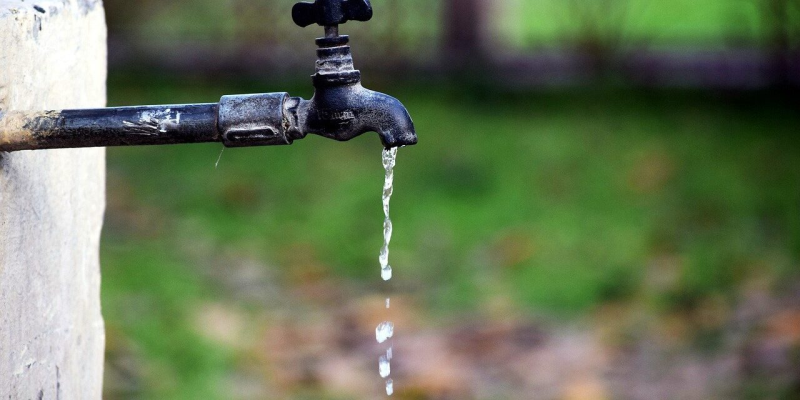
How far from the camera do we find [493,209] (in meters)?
3.56

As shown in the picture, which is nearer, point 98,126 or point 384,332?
point 98,126

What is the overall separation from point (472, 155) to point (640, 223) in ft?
2.43

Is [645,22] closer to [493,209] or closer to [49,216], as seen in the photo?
[493,209]

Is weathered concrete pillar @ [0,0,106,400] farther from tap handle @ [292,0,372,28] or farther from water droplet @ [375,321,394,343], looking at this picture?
water droplet @ [375,321,394,343]

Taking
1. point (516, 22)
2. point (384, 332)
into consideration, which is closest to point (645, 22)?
point (516, 22)

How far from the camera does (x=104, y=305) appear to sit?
9.95ft

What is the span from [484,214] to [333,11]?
253 centimetres

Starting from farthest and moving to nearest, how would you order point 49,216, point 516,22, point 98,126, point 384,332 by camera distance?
1. point 516,22
2. point 384,332
3. point 49,216
4. point 98,126

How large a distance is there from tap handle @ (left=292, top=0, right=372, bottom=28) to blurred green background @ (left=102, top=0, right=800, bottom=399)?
178cm


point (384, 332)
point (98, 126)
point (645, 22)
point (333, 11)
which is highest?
point (645, 22)

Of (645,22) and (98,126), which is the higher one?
(645,22)

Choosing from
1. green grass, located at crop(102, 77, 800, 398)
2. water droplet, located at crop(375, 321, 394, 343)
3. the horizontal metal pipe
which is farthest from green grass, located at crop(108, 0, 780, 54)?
the horizontal metal pipe

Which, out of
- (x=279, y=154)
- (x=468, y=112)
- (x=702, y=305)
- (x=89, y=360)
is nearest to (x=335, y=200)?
(x=279, y=154)

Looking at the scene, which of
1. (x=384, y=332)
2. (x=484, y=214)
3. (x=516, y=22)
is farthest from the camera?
(x=516, y=22)
